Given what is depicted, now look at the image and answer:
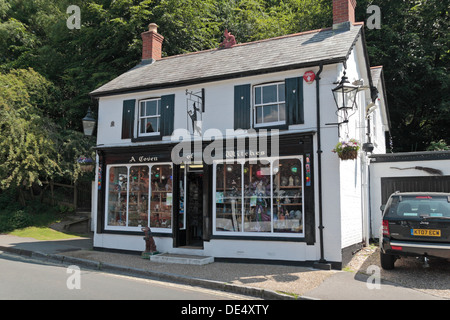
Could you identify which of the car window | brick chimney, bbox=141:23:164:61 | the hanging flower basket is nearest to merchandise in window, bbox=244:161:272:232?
the car window

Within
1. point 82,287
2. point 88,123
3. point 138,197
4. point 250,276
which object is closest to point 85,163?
point 88,123

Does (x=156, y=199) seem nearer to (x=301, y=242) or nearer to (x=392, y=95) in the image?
(x=301, y=242)

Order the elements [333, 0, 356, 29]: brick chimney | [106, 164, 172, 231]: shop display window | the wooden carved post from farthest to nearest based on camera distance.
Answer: [333, 0, 356, 29]: brick chimney, [106, 164, 172, 231]: shop display window, the wooden carved post

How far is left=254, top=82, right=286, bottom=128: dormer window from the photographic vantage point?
34.5 ft

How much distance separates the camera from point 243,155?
1049 cm

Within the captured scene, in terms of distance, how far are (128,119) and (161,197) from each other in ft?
9.75

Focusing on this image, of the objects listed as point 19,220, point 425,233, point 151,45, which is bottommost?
point 19,220

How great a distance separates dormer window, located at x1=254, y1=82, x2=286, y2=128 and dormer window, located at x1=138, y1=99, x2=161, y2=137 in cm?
350

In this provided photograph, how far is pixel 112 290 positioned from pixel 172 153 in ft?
17.0

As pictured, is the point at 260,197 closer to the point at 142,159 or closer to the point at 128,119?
the point at 142,159
